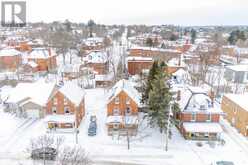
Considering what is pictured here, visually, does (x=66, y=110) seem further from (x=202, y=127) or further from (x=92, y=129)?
(x=202, y=127)

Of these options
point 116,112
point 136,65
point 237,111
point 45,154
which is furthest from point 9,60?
point 237,111

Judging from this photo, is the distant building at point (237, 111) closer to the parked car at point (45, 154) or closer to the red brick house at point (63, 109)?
the red brick house at point (63, 109)

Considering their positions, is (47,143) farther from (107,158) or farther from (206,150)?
(206,150)

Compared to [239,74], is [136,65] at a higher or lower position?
higher

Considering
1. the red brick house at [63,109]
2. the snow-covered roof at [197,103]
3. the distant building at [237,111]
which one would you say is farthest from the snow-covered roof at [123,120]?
the distant building at [237,111]

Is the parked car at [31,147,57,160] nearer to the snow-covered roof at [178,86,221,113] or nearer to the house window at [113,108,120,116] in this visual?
the house window at [113,108,120,116]

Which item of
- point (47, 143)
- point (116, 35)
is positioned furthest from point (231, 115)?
point (116, 35)
